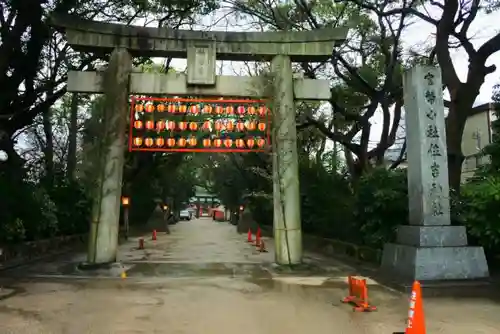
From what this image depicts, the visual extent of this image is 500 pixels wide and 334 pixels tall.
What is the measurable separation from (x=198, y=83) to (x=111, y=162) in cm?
333

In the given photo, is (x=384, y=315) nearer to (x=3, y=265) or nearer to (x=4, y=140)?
(x=3, y=265)

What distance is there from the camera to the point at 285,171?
1386cm

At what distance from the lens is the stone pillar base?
10422 millimetres

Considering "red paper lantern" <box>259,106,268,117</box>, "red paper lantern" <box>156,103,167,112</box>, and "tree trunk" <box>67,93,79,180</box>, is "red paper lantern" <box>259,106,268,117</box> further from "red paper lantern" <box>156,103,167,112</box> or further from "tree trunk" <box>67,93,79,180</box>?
"tree trunk" <box>67,93,79,180</box>

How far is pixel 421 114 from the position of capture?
11336 millimetres

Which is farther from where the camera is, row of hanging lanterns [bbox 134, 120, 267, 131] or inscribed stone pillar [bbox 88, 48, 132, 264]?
row of hanging lanterns [bbox 134, 120, 267, 131]

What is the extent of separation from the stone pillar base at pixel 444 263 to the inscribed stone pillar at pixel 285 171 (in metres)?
3.59

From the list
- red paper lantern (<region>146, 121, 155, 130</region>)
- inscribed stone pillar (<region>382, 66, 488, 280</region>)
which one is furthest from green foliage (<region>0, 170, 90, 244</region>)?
inscribed stone pillar (<region>382, 66, 488, 280</region>)

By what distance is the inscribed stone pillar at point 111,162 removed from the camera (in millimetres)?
13305

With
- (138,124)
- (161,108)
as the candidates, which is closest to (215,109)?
(161,108)

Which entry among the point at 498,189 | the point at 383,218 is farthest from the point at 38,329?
the point at 383,218

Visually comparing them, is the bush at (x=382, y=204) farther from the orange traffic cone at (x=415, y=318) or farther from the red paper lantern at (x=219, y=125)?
the orange traffic cone at (x=415, y=318)

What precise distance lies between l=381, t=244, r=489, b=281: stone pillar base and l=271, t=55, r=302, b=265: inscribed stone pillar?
359 centimetres

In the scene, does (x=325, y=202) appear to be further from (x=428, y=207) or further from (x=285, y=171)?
(x=428, y=207)
